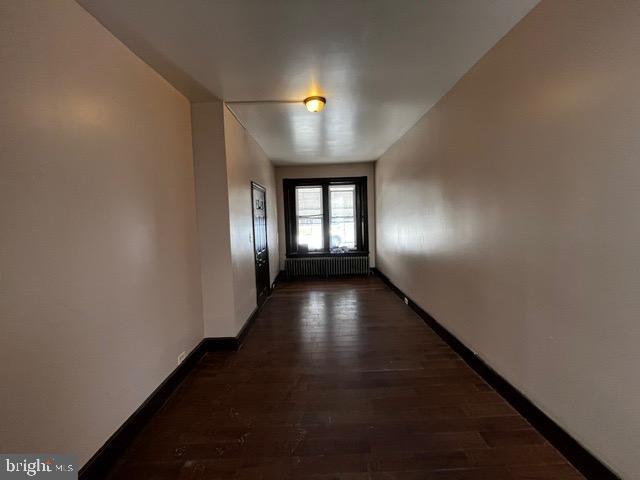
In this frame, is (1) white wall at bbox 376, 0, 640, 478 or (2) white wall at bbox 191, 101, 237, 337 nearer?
(1) white wall at bbox 376, 0, 640, 478

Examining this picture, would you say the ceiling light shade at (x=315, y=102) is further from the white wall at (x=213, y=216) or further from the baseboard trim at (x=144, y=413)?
the baseboard trim at (x=144, y=413)

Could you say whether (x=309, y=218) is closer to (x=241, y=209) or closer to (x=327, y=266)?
(x=327, y=266)

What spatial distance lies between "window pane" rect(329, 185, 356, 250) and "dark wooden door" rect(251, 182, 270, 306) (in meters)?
2.20

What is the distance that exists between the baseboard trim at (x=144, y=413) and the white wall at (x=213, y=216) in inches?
5.1

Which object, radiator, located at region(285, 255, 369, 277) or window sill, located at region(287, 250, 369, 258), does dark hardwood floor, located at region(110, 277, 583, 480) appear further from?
window sill, located at region(287, 250, 369, 258)

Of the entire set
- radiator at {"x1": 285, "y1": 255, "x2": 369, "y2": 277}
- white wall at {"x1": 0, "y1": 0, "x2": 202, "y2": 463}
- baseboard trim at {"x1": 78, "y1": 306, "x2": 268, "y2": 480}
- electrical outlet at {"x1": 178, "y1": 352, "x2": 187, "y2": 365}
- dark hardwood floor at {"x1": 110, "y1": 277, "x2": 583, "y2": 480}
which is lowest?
dark hardwood floor at {"x1": 110, "y1": 277, "x2": 583, "y2": 480}

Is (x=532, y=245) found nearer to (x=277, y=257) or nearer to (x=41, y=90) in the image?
(x=41, y=90)

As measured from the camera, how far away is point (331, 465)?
163cm

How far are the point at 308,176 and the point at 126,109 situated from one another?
512 cm

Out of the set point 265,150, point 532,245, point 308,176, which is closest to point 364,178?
point 308,176

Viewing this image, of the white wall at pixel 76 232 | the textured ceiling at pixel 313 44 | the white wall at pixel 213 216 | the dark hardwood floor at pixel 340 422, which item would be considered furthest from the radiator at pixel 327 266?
the white wall at pixel 76 232

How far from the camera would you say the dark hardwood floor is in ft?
5.29

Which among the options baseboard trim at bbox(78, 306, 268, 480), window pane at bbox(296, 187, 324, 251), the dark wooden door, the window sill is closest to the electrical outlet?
baseboard trim at bbox(78, 306, 268, 480)

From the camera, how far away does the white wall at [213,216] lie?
9.93ft
